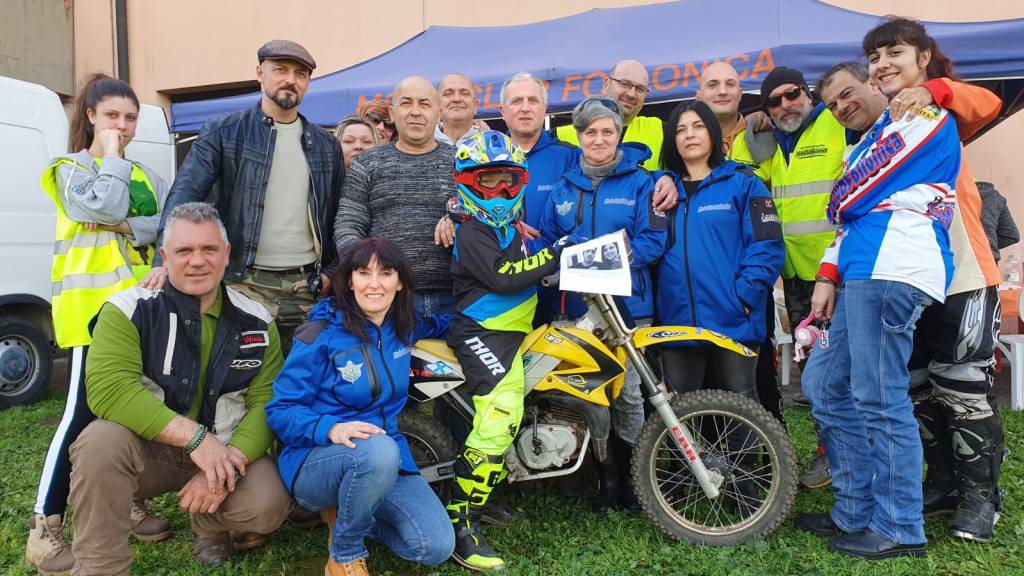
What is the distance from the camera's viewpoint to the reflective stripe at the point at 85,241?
3.23m

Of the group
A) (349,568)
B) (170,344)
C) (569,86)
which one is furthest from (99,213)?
(569,86)

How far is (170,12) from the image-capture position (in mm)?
10281

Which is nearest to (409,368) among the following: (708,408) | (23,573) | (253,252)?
(253,252)

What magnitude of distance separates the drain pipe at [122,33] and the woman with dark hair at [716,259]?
10.3 m

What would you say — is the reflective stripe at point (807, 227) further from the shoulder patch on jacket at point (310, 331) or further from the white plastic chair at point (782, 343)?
the shoulder patch on jacket at point (310, 331)

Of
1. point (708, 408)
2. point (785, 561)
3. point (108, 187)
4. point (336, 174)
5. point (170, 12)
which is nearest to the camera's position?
point (785, 561)

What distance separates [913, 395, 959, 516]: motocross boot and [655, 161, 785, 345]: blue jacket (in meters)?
0.77

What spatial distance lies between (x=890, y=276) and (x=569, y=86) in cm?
357

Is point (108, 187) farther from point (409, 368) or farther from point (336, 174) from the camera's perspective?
point (409, 368)

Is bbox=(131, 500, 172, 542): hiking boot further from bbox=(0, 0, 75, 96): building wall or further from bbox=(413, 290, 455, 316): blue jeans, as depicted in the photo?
bbox=(0, 0, 75, 96): building wall

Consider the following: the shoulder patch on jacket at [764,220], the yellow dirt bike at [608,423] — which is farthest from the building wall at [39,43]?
the shoulder patch on jacket at [764,220]

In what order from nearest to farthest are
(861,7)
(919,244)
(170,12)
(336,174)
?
(919,244) < (336,174) < (861,7) < (170,12)

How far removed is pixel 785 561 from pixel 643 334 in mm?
995

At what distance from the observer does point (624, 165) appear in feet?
9.95
